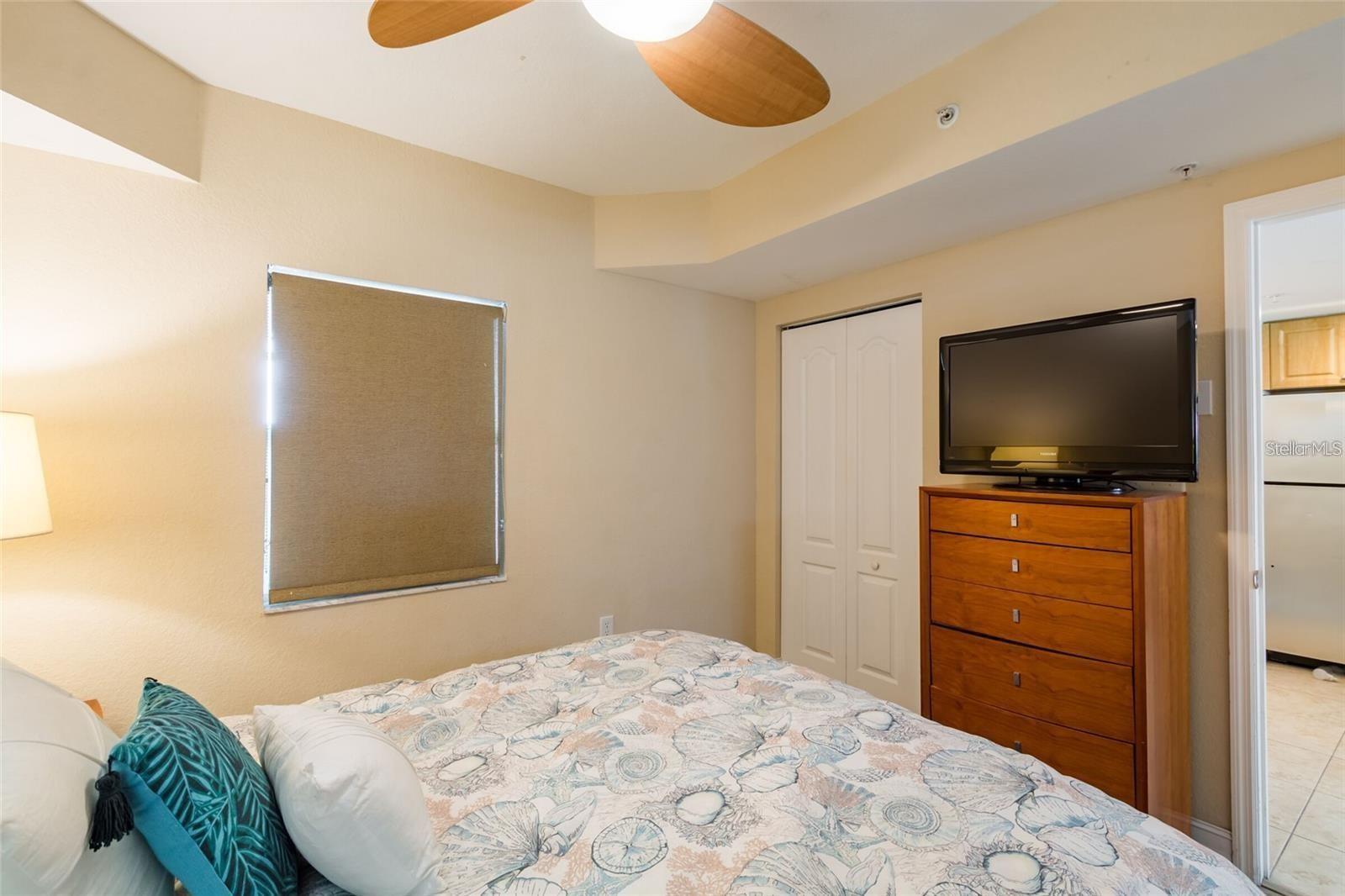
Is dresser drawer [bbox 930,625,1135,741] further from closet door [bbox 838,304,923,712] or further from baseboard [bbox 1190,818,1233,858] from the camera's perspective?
closet door [bbox 838,304,923,712]

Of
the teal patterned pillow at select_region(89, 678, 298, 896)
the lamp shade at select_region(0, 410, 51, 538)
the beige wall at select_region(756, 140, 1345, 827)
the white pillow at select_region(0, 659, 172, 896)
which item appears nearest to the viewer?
the white pillow at select_region(0, 659, 172, 896)

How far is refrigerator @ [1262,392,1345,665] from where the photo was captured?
10.9 feet

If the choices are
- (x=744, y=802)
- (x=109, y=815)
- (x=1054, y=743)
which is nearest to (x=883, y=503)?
(x=1054, y=743)

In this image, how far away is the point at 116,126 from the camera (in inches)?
69.9

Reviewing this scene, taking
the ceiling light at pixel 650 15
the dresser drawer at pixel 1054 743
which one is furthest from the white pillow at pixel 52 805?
the dresser drawer at pixel 1054 743

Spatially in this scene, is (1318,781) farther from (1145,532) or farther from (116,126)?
(116,126)

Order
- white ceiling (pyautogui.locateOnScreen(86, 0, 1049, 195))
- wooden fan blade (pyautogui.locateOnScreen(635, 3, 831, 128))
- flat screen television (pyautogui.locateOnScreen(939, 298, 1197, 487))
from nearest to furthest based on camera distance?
wooden fan blade (pyautogui.locateOnScreen(635, 3, 831, 128)) < white ceiling (pyautogui.locateOnScreen(86, 0, 1049, 195)) < flat screen television (pyautogui.locateOnScreen(939, 298, 1197, 487))

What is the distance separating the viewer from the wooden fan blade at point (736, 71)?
1379mm

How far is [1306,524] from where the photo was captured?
3.43m

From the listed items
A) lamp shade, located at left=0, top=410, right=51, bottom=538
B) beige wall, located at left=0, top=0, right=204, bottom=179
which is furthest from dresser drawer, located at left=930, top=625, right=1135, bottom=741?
beige wall, located at left=0, top=0, right=204, bottom=179

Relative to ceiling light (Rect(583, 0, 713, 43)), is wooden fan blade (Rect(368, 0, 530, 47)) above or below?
above

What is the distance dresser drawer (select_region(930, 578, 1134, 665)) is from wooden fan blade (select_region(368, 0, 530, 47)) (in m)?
2.27

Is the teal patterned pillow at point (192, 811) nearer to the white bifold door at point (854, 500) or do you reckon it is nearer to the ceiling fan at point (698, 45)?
the ceiling fan at point (698, 45)

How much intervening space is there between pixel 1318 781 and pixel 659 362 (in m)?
3.40
